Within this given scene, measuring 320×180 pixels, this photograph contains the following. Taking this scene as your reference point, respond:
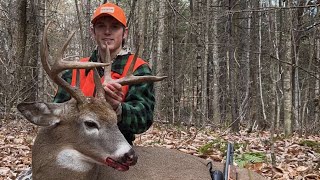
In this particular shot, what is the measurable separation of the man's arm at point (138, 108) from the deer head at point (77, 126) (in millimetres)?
341

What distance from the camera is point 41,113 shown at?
339cm

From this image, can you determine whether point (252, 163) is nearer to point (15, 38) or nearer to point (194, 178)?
point (194, 178)

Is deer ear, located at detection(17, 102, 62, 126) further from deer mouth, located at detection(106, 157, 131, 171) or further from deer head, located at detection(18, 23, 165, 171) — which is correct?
deer mouth, located at detection(106, 157, 131, 171)

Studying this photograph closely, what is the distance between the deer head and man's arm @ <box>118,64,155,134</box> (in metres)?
0.34

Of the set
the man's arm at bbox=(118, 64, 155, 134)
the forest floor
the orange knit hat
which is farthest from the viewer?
the forest floor

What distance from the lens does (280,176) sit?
5156 millimetres

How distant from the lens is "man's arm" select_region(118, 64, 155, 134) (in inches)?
147

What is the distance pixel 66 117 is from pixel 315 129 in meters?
9.55

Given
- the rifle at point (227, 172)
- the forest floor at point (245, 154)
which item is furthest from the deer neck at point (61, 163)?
the forest floor at point (245, 154)

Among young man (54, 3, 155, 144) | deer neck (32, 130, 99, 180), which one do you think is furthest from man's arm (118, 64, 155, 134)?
deer neck (32, 130, 99, 180)

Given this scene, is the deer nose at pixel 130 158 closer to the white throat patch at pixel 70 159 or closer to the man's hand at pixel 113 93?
the white throat patch at pixel 70 159

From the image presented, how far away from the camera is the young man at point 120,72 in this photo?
3.88 metres

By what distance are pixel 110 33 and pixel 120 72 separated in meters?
0.37

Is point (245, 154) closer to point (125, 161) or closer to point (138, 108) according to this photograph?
point (138, 108)
